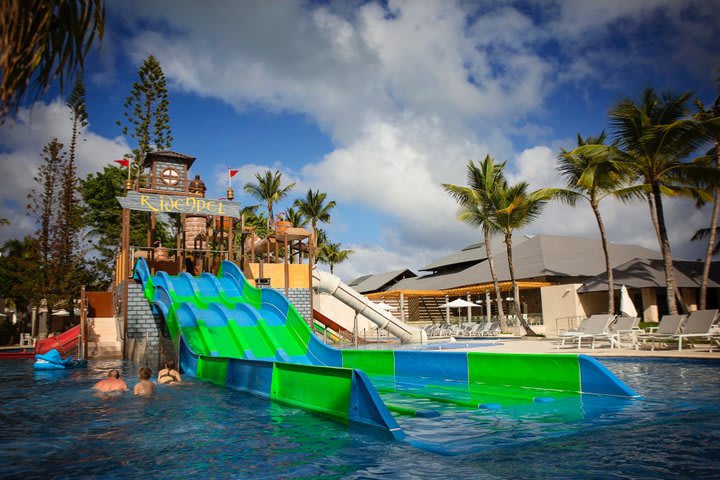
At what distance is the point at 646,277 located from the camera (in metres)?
27.8

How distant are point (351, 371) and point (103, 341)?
1596 cm

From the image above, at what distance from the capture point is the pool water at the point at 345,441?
4.73m

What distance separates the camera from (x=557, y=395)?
8195mm

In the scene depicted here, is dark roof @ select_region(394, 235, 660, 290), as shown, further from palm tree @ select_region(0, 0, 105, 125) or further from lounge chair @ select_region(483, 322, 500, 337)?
palm tree @ select_region(0, 0, 105, 125)

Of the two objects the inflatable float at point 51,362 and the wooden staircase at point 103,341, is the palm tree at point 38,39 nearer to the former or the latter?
the inflatable float at point 51,362

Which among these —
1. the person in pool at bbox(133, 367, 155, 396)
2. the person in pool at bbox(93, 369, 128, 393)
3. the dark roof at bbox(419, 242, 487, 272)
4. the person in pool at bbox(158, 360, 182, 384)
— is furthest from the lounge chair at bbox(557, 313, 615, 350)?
the dark roof at bbox(419, 242, 487, 272)

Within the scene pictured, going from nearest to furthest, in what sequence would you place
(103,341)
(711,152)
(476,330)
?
(103,341) → (711,152) → (476,330)

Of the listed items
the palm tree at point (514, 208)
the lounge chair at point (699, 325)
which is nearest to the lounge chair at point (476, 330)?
the palm tree at point (514, 208)

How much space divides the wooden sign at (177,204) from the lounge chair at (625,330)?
14370mm

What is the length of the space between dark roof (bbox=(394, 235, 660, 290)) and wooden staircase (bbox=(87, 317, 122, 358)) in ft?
76.3

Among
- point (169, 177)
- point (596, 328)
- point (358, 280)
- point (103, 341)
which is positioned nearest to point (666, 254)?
point (596, 328)

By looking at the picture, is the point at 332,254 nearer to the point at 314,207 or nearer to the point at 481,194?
the point at 314,207

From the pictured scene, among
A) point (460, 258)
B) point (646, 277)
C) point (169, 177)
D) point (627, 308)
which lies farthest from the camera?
point (460, 258)

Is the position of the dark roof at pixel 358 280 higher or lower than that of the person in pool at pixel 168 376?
higher
